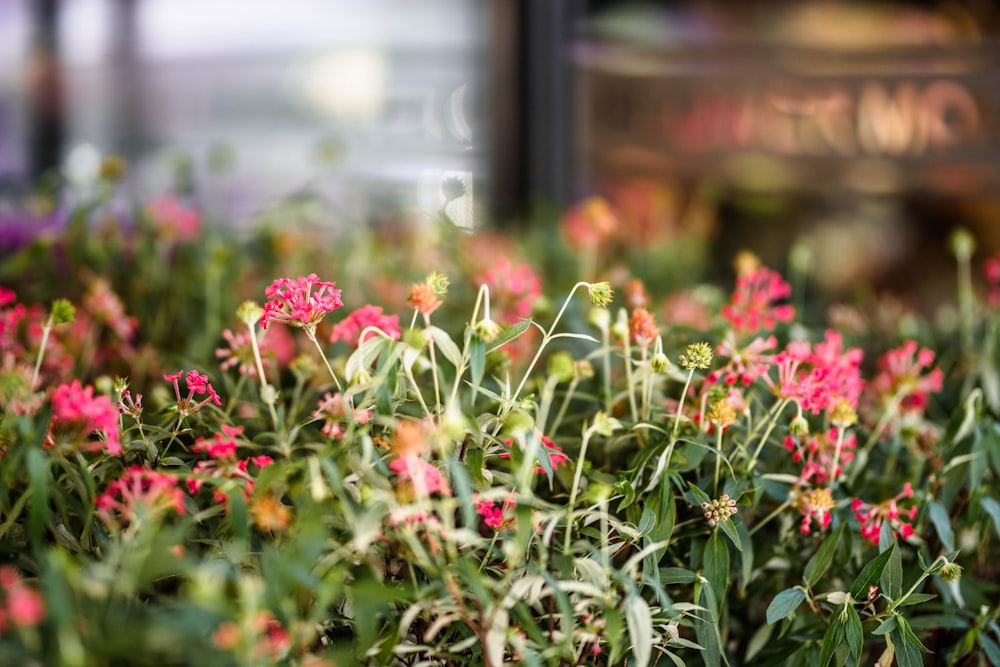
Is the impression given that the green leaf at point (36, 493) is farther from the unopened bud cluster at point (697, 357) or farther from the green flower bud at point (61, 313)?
the unopened bud cluster at point (697, 357)

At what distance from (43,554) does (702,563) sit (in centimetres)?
47

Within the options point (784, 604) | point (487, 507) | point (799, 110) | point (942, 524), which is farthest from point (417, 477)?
point (799, 110)

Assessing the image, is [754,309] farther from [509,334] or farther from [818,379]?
[509,334]

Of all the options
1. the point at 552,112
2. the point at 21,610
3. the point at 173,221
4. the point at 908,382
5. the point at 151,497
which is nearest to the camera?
the point at 21,610

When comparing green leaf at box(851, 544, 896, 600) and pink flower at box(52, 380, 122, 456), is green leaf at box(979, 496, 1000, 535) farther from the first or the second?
pink flower at box(52, 380, 122, 456)

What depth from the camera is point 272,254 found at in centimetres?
140

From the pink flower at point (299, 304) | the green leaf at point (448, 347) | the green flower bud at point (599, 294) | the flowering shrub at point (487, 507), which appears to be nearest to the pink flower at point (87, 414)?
the flowering shrub at point (487, 507)

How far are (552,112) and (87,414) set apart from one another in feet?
6.32

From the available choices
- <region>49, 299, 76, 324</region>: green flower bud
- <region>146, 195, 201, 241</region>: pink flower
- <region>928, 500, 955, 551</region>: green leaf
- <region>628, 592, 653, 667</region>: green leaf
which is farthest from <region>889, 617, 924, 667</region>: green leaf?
<region>146, 195, 201, 241</region>: pink flower

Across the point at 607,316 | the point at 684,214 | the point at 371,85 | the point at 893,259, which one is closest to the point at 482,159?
the point at 371,85

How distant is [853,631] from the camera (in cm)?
65

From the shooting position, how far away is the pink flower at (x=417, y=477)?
0.55m

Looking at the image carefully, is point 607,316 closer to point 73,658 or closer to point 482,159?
point 73,658

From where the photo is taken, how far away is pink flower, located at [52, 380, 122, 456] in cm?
60
